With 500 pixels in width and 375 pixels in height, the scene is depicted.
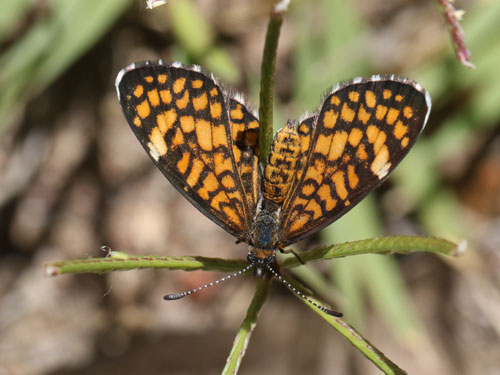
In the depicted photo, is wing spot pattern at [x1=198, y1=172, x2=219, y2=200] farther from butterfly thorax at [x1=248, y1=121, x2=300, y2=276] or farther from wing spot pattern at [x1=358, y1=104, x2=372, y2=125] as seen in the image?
wing spot pattern at [x1=358, y1=104, x2=372, y2=125]

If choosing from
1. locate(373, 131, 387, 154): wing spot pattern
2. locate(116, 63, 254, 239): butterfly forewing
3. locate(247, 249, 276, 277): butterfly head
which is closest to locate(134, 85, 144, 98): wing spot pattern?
locate(116, 63, 254, 239): butterfly forewing

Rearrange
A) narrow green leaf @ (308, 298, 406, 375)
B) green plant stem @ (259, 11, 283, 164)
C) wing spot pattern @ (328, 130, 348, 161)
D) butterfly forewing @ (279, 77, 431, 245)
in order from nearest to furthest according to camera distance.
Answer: green plant stem @ (259, 11, 283, 164) → narrow green leaf @ (308, 298, 406, 375) → butterfly forewing @ (279, 77, 431, 245) → wing spot pattern @ (328, 130, 348, 161)

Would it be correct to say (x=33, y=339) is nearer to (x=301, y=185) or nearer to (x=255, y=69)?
(x=255, y=69)

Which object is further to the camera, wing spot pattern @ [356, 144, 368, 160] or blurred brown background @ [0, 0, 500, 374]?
blurred brown background @ [0, 0, 500, 374]

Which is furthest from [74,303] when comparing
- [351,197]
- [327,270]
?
[351,197]

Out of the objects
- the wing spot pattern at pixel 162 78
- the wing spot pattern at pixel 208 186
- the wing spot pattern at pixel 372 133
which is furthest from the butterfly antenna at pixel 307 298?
the wing spot pattern at pixel 162 78

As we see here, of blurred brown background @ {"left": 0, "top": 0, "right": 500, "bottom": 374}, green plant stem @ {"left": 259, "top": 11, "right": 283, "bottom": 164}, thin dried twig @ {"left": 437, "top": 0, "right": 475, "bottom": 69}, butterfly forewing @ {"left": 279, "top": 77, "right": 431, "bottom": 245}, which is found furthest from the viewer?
blurred brown background @ {"left": 0, "top": 0, "right": 500, "bottom": 374}
